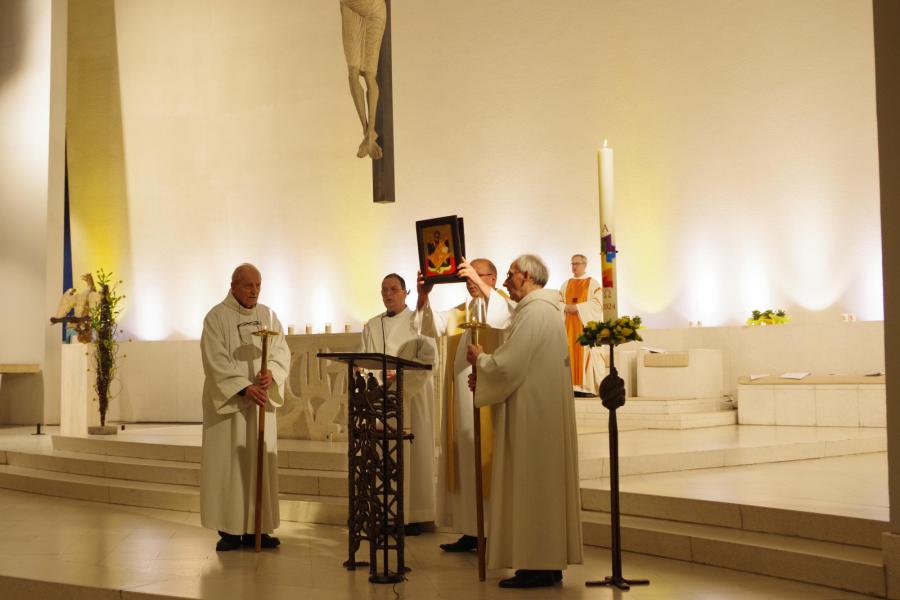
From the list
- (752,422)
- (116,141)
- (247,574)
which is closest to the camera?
(247,574)

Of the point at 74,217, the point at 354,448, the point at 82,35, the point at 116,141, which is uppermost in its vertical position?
the point at 82,35

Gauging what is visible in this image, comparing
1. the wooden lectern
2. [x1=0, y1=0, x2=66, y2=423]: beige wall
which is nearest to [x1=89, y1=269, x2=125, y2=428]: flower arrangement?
[x1=0, y1=0, x2=66, y2=423]: beige wall

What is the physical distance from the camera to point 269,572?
558 centimetres

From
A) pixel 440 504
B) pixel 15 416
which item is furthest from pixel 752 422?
pixel 15 416

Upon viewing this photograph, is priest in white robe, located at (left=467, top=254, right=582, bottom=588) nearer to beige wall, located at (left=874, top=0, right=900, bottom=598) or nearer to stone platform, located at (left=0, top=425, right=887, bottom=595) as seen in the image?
stone platform, located at (left=0, top=425, right=887, bottom=595)

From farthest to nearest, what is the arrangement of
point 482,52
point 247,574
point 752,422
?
point 482,52 < point 752,422 < point 247,574

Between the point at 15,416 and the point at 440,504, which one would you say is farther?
the point at 15,416

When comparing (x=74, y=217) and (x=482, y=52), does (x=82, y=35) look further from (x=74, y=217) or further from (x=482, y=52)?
(x=482, y=52)

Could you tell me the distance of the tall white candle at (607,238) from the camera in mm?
4410

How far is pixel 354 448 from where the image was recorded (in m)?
5.55

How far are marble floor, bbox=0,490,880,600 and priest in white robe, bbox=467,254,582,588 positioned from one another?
7.4 inches

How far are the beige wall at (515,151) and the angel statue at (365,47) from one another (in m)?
5.74

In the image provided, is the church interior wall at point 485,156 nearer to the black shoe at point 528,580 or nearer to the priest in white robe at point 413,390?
the priest in white robe at point 413,390

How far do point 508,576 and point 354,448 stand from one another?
3.62 feet
